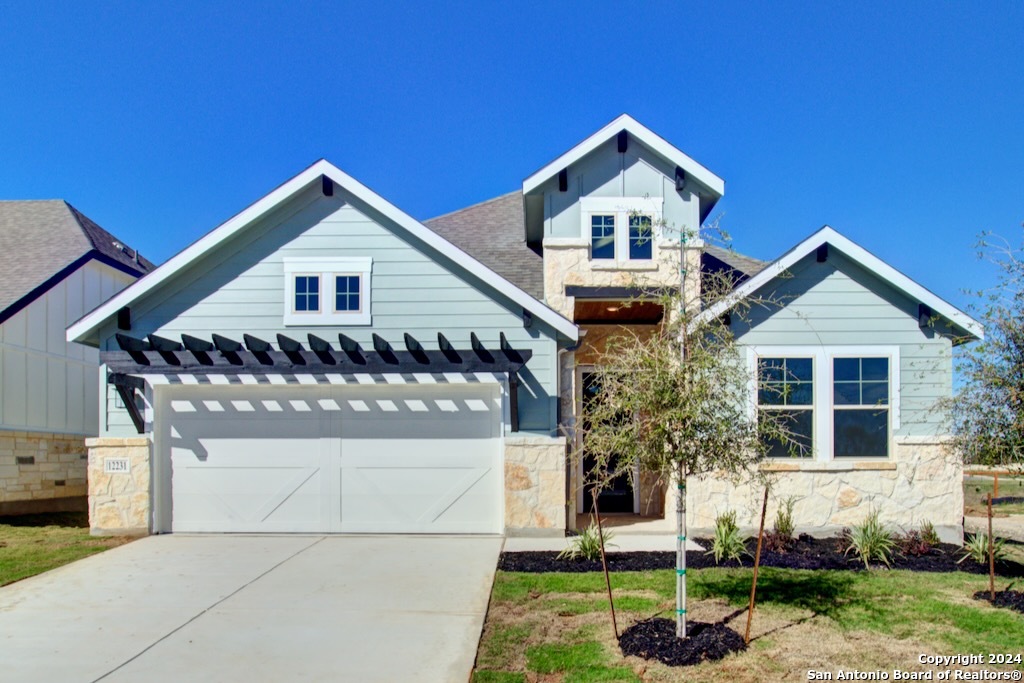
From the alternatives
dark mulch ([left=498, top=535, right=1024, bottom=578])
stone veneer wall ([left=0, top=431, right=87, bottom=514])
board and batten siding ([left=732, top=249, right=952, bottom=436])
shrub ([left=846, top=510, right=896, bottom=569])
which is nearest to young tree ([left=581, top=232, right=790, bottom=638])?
dark mulch ([left=498, top=535, right=1024, bottom=578])

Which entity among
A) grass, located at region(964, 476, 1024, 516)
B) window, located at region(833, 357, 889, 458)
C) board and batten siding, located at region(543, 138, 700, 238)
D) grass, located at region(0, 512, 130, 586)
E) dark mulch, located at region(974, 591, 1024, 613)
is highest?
board and batten siding, located at region(543, 138, 700, 238)

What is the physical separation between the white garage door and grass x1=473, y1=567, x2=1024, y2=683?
113 inches

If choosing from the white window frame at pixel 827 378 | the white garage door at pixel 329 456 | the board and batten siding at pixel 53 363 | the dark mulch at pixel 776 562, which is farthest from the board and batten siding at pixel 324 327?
the board and batten siding at pixel 53 363

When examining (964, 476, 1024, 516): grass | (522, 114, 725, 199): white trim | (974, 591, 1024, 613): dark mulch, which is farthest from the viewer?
(964, 476, 1024, 516): grass

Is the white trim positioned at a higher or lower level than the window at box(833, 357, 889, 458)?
higher

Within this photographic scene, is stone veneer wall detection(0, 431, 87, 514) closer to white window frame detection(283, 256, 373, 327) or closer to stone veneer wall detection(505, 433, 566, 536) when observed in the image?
white window frame detection(283, 256, 373, 327)

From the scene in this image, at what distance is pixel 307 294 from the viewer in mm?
11641

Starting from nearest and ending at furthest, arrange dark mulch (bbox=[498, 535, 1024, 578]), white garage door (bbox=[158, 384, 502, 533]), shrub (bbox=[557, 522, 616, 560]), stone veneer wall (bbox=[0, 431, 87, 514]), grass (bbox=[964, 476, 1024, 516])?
1. dark mulch (bbox=[498, 535, 1024, 578])
2. shrub (bbox=[557, 522, 616, 560])
3. white garage door (bbox=[158, 384, 502, 533])
4. stone veneer wall (bbox=[0, 431, 87, 514])
5. grass (bbox=[964, 476, 1024, 516])

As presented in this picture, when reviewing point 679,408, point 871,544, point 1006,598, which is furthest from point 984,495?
point 679,408

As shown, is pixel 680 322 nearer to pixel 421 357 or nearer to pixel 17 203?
pixel 421 357

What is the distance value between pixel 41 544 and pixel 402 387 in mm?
5541

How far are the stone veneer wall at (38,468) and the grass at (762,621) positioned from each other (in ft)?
34.9

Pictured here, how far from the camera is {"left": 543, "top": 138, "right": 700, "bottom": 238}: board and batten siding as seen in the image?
12.3 m

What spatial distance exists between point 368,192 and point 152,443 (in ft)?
15.8
